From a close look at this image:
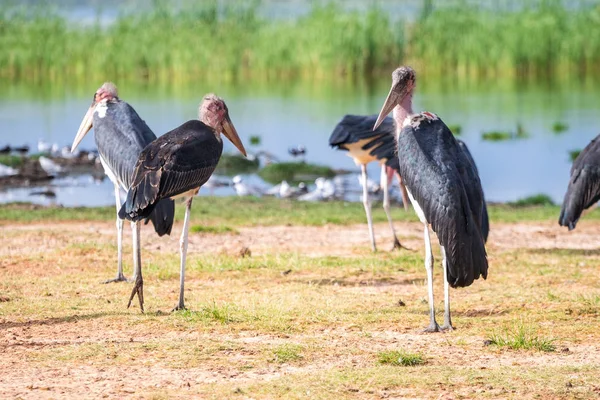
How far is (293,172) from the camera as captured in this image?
1586 centimetres

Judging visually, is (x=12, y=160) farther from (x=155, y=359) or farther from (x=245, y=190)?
(x=155, y=359)

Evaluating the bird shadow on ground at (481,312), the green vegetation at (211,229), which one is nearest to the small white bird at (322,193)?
the green vegetation at (211,229)

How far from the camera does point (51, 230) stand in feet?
35.2

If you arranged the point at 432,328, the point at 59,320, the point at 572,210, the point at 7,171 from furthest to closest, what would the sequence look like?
the point at 7,171 → the point at 572,210 → the point at 59,320 → the point at 432,328

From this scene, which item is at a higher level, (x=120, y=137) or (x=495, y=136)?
(x=120, y=137)

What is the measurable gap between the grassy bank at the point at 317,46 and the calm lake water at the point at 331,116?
0.59 metres

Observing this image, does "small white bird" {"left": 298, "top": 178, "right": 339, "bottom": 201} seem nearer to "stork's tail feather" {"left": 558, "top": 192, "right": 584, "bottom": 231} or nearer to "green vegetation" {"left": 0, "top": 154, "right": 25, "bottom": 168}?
"green vegetation" {"left": 0, "top": 154, "right": 25, "bottom": 168}

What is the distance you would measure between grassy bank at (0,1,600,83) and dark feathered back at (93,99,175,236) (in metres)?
18.4

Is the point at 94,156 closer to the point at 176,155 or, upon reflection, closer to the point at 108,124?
the point at 108,124

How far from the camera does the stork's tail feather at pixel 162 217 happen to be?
7793mm

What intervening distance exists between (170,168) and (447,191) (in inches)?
66.9

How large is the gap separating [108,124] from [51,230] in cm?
253

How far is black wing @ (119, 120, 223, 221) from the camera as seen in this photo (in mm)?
7008

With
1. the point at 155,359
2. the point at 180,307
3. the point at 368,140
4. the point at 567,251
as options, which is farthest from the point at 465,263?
the point at 368,140
